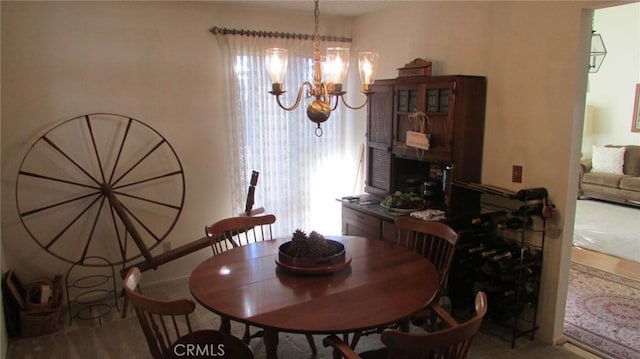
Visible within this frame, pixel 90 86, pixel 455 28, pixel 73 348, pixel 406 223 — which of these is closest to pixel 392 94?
pixel 455 28

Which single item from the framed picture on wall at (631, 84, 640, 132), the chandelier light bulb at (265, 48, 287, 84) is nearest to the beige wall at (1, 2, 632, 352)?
the chandelier light bulb at (265, 48, 287, 84)

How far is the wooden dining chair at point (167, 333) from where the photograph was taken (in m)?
1.66

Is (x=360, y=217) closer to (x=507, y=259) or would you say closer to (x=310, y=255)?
(x=507, y=259)

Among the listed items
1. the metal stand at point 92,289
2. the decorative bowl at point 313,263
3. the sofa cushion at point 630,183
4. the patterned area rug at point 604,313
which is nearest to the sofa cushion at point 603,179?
the sofa cushion at point 630,183

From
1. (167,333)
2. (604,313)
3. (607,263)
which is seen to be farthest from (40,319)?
(607,263)

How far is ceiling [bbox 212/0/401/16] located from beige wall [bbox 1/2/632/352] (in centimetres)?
10

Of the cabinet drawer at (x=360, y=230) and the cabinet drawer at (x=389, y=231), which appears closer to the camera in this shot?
the cabinet drawer at (x=389, y=231)

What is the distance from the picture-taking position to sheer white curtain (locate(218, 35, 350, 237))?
3.83 m

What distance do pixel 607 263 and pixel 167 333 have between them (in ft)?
13.5

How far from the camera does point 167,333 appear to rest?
189 centimetres

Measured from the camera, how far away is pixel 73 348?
2.80 meters

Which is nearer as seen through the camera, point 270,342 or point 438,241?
point 270,342

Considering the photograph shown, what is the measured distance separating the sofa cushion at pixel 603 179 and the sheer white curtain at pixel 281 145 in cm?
432

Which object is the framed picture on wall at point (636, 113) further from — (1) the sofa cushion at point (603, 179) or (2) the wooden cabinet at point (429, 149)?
(2) the wooden cabinet at point (429, 149)
